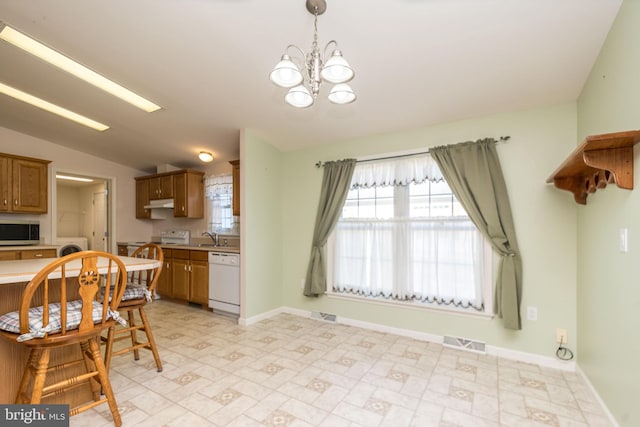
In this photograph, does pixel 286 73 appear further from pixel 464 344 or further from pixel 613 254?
pixel 464 344

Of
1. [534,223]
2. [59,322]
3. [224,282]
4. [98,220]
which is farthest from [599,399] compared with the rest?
[98,220]

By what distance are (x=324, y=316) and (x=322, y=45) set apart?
3.01 metres

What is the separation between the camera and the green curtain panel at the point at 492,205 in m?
2.53

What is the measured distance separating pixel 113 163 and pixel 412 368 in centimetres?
596

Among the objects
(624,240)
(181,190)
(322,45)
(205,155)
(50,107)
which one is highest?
(50,107)

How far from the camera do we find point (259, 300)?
12.0 feet

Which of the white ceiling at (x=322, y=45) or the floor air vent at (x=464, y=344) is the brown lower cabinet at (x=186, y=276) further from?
the floor air vent at (x=464, y=344)

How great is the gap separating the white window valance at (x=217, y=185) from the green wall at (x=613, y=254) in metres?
4.27

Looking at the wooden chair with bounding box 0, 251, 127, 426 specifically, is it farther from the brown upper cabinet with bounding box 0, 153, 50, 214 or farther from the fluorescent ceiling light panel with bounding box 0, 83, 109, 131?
the brown upper cabinet with bounding box 0, 153, 50, 214

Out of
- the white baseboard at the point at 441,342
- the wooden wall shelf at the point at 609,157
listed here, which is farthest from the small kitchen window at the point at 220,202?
the wooden wall shelf at the point at 609,157

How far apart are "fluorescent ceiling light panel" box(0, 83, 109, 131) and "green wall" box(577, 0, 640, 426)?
5.24 m

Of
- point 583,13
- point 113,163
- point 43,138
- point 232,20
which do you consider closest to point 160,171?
point 113,163

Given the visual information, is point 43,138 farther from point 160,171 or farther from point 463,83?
point 463,83

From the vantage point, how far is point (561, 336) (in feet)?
7.91
